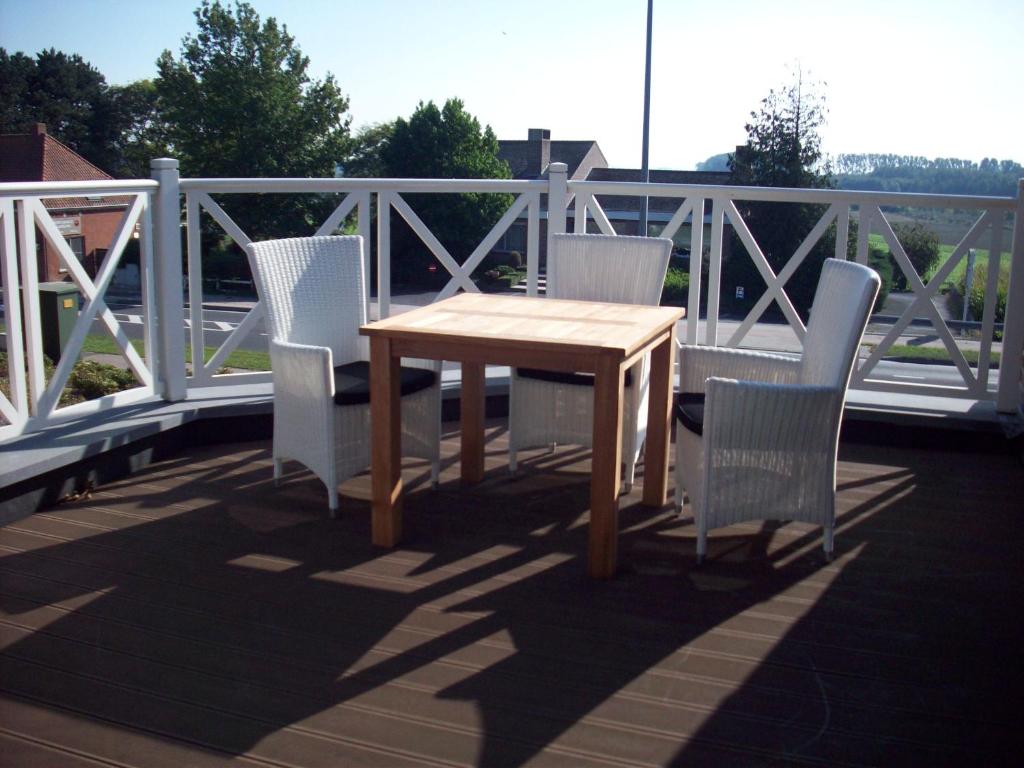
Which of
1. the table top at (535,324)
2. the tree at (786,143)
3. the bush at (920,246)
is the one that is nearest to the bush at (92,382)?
the table top at (535,324)

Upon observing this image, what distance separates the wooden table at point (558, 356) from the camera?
2934mm

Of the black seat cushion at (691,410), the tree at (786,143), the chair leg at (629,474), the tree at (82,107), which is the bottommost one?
the chair leg at (629,474)

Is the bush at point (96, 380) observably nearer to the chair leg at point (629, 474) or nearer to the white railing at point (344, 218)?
the white railing at point (344, 218)

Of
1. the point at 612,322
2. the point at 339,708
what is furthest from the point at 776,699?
the point at 612,322

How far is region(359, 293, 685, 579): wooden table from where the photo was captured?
2.93 metres

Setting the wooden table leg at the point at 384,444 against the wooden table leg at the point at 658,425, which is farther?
the wooden table leg at the point at 658,425

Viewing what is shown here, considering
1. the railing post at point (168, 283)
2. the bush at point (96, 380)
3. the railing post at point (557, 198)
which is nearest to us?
the railing post at point (168, 283)

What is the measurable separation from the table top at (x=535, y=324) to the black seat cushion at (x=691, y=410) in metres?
0.26

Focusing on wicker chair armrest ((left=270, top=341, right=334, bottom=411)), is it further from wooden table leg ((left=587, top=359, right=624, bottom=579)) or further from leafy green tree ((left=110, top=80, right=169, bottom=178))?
leafy green tree ((left=110, top=80, right=169, bottom=178))

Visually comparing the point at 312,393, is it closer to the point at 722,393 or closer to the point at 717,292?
the point at 722,393

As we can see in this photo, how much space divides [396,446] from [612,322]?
0.87 m

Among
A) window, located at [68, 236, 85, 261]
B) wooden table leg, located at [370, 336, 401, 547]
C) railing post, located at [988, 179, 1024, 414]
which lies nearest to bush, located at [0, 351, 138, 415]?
window, located at [68, 236, 85, 261]

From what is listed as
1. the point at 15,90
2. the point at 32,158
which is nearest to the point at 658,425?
the point at 32,158

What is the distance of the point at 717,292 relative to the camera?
4.75 metres
